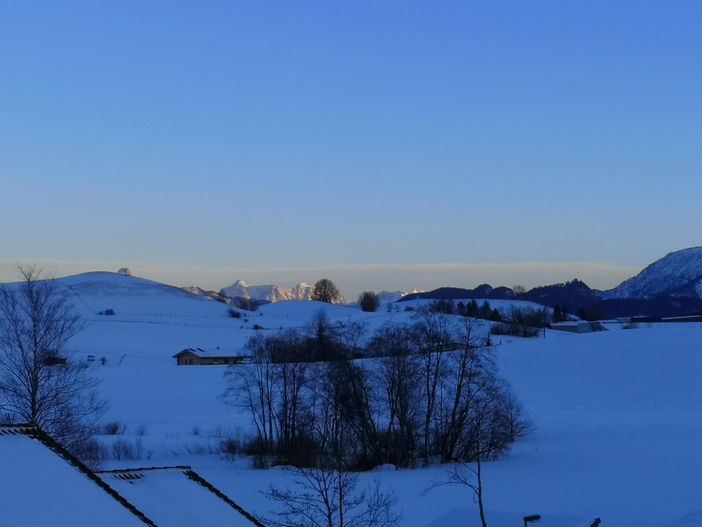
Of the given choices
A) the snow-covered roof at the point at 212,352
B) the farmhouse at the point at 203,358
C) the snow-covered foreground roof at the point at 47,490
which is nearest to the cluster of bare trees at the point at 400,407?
the snow-covered foreground roof at the point at 47,490

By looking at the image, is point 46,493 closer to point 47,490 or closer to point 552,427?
point 47,490

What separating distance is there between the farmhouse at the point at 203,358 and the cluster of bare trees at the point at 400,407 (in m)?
39.3

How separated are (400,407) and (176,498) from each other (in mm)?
28384

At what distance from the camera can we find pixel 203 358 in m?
84.3

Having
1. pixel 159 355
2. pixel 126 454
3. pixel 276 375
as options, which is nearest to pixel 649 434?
pixel 276 375

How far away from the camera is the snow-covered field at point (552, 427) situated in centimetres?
2731

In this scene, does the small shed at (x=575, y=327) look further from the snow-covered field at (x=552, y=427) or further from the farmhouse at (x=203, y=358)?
the farmhouse at (x=203, y=358)

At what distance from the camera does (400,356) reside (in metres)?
43.0

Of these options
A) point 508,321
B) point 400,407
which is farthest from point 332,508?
point 508,321

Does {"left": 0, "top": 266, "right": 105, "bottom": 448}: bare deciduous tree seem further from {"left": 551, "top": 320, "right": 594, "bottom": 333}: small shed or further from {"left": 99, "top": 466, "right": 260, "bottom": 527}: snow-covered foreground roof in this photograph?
{"left": 551, "top": 320, "right": 594, "bottom": 333}: small shed

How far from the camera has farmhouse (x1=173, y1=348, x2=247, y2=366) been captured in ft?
276

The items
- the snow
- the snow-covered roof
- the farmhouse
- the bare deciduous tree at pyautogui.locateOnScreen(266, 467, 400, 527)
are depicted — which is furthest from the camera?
the snow-covered roof

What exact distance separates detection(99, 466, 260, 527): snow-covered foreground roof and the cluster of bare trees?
24.1 m

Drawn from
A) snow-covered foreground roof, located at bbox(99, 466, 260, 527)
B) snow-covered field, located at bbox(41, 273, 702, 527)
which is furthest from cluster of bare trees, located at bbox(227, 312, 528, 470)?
snow-covered foreground roof, located at bbox(99, 466, 260, 527)
